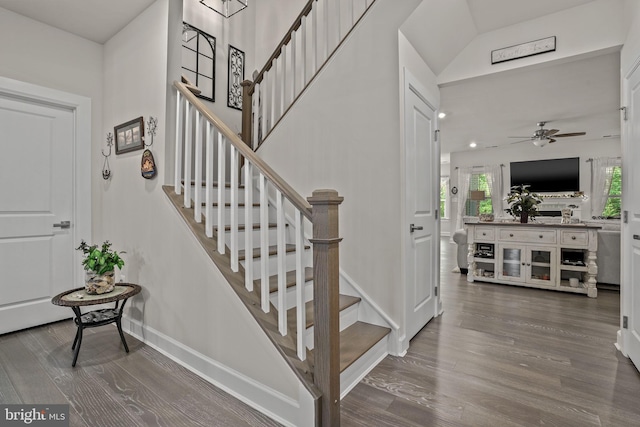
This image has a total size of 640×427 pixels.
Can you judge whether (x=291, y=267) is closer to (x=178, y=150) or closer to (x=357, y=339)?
(x=357, y=339)

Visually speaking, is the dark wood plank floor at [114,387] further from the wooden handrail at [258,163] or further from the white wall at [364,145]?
the white wall at [364,145]

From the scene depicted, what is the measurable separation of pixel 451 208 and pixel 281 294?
9.79 metres

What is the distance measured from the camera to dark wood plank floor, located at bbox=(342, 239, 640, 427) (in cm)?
167

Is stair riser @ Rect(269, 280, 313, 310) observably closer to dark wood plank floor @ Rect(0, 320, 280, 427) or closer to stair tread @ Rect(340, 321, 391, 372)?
stair tread @ Rect(340, 321, 391, 372)

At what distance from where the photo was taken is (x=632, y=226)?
220 centimetres

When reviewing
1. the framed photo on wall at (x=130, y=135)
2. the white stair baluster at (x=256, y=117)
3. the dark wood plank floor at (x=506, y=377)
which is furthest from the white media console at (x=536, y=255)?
the framed photo on wall at (x=130, y=135)

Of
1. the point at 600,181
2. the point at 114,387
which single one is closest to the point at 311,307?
the point at 114,387

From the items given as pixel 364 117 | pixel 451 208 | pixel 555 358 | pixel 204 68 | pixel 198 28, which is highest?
pixel 198 28

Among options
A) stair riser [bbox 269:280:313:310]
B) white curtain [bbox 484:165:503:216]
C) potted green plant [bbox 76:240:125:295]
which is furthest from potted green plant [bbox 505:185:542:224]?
potted green plant [bbox 76:240:125:295]

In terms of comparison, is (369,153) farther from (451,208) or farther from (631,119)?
(451,208)

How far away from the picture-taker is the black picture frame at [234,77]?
3977mm

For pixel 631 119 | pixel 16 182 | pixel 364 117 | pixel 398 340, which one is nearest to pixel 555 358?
pixel 398 340

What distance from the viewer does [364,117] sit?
100 inches

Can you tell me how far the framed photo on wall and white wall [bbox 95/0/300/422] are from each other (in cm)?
7
